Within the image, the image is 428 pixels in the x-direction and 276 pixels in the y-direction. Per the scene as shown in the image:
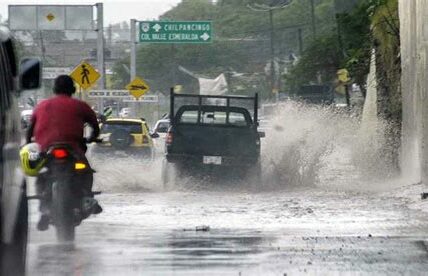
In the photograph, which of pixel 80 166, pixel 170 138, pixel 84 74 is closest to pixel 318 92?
pixel 84 74

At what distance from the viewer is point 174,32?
1973 inches

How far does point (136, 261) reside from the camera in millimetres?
11930

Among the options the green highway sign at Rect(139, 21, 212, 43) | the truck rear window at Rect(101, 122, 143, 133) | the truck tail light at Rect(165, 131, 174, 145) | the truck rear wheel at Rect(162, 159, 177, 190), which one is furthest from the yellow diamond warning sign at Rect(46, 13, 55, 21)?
the truck rear wheel at Rect(162, 159, 177, 190)

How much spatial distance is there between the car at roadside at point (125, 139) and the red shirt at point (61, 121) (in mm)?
18742

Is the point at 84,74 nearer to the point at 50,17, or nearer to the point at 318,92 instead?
the point at 50,17

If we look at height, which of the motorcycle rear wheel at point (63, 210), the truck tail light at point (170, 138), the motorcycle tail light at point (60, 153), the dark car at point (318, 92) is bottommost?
the motorcycle rear wheel at point (63, 210)

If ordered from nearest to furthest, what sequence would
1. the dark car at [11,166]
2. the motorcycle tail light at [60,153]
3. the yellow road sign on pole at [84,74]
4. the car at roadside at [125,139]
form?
the dark car at [11,166], the motorcycle tail light at [60,153], the car at roadside at [125,139], the yellow road sign on pole at [84,74]

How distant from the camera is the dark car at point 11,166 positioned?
323 inches

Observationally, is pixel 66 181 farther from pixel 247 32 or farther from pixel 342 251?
pixel 247 32

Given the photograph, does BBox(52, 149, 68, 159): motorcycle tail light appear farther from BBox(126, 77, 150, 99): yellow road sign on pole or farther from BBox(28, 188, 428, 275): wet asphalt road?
BBox(126, 77, 150, 99): yellow road sign on pole

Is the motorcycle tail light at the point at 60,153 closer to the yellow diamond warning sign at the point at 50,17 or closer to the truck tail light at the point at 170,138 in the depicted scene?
the truck tail light at the point at 170,138

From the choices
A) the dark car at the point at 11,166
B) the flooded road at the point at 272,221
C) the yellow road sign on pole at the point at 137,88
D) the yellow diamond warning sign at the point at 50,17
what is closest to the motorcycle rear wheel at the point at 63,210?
the flooded road at the point at 272,221

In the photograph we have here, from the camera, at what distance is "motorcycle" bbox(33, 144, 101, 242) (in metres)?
13.6

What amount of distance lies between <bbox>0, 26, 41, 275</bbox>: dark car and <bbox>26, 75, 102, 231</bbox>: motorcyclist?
11.4ft
